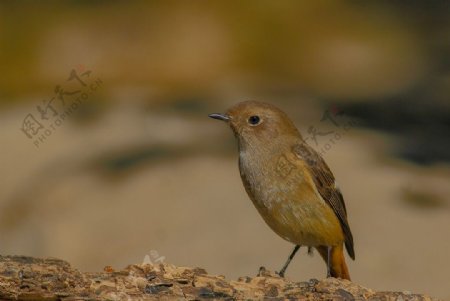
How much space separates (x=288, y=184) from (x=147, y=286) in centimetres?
149

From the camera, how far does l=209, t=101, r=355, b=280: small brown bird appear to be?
20.7 ft

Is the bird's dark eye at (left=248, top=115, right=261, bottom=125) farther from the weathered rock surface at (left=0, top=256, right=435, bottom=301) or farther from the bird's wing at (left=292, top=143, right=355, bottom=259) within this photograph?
the weathered rock surface at (left=0, top=256, right=435, bottom=301)

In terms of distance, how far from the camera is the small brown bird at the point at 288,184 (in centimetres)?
632

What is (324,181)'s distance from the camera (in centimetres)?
662

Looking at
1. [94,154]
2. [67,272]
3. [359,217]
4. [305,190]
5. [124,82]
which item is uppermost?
[124,82]

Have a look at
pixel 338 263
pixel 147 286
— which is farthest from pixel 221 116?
pixel 147 286

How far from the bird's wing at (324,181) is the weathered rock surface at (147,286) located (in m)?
1.25

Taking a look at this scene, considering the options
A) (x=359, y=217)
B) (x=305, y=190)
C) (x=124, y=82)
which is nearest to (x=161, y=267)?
(x=305, y=190)

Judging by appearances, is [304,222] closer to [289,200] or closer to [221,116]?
[289,200]

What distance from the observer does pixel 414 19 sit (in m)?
12.8

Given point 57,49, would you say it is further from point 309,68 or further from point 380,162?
point 380,162

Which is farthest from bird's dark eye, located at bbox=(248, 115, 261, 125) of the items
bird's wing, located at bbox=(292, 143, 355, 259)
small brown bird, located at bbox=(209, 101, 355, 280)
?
bird's wing, located at bbox=(292, 143, 355, 259)

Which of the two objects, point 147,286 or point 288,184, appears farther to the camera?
point 288,184

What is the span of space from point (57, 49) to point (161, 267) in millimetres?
8521
